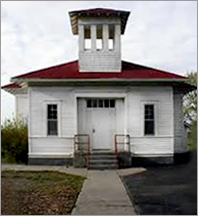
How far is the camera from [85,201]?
10969 millimetres

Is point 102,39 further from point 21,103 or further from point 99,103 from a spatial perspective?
point 21,103

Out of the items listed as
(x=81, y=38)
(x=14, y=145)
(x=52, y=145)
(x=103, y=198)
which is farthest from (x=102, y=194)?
(x=81, y=38)

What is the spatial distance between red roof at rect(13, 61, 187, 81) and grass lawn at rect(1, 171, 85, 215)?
468 cm

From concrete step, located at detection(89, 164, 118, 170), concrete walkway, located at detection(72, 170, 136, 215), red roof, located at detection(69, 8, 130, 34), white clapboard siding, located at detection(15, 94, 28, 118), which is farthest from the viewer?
white clapboard siding, located at detection(15, 94, 28, 118)

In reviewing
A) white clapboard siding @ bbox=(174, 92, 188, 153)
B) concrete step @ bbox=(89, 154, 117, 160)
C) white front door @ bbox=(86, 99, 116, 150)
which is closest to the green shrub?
white front door @ bbox=(86, 99, 116, 150)

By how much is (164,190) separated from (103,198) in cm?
214

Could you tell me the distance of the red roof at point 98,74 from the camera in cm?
2038

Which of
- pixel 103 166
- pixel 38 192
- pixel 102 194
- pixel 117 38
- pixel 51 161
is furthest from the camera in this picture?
pixel 117 38

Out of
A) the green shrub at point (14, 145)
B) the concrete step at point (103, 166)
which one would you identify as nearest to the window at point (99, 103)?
the concrete step at point (103, 166)

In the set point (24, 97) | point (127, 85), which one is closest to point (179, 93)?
point (127, 85)

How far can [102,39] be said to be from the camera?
21734mm

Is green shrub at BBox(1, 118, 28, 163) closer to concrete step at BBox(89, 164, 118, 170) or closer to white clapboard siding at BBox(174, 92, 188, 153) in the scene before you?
concrete step at BBox(89, 164, 118, 170)

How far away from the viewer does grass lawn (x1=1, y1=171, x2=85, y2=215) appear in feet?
33.0

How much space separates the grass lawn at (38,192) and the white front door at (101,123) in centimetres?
385
